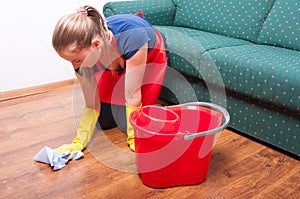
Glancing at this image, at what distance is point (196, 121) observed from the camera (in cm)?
153

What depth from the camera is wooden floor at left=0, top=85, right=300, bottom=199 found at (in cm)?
137

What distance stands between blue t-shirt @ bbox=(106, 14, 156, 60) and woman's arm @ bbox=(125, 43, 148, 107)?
3 cm

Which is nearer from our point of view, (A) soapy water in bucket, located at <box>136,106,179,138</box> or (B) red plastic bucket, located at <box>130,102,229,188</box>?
(B) red plastic bucket, located at <box>130,102,229,188</box>

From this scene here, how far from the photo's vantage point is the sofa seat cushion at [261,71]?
4.92ft

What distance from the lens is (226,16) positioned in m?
2.20

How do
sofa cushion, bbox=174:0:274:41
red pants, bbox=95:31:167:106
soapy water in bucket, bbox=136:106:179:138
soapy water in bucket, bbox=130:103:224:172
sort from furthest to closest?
sofa cushion, bbox=174:0:274:41
red pants, bbox=95:31:167:106
soapy water in bucket, bbox=136:106:179:138
soapy water in bucket, bbox=130:103:224:172

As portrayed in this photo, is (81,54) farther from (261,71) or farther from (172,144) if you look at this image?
(261,71)

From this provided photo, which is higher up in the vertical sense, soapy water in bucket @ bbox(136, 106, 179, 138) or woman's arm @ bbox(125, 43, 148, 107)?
woman's arm @ bbox(125, 43, 148, 107)

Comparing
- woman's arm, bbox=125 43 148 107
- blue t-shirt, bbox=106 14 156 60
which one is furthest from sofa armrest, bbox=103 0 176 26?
woman's arm, bbox=125 43 148 107

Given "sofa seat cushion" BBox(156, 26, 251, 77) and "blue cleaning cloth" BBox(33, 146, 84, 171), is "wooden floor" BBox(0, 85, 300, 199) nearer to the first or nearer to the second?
"blue cleaning cloth" BBox(33, 146, 84, 171)

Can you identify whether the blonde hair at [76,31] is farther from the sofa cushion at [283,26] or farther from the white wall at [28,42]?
the sofa cushion at [283,26]

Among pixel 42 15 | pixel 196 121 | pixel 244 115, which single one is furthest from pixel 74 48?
pixel 42 15

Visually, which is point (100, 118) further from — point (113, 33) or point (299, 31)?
point (299, 31)

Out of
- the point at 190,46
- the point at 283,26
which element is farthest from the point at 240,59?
the point at 283,26
